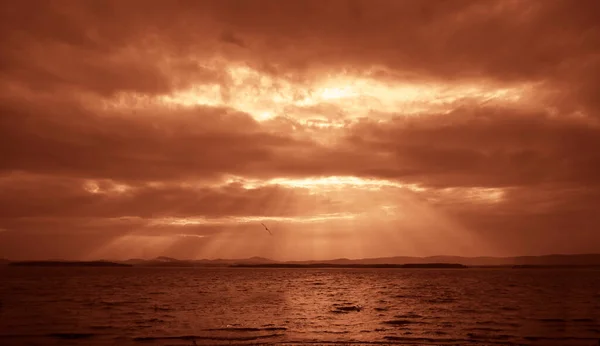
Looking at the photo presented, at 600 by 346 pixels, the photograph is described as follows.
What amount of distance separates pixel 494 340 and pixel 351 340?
11076 millimetres

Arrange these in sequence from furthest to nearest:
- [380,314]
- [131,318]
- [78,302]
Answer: [78,302]
[380,314]
[131,318]

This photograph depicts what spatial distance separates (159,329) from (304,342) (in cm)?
1407

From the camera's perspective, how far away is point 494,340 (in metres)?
37.6

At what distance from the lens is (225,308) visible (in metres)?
59.8

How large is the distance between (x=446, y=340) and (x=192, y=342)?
19342 mm

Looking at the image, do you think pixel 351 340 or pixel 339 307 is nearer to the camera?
pixel 351 340

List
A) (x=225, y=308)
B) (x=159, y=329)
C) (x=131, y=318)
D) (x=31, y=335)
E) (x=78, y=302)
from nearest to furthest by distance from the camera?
1. (x=31, y=335)
2. (x=159, y=329)
3. (x=131, y=318)
4. (x=225, y=308)
5. (x=78, y=302)

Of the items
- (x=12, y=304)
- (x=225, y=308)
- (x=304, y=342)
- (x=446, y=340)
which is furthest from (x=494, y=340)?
(x=12, y=304)

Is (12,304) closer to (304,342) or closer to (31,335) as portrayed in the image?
(31,335)

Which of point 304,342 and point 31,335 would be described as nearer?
point 304,342

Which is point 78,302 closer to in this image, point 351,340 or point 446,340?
point 351,340

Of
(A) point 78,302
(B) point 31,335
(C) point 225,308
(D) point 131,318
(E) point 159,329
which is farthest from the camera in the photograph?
(A) point 78,302

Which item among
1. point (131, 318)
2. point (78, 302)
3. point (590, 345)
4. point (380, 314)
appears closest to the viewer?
point (590, 345)

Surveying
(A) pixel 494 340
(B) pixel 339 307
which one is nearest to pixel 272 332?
(A) pixel 494 340
